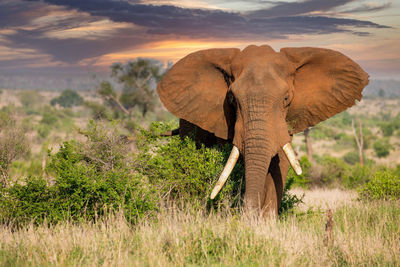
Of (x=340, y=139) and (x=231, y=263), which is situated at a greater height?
(x=231, y=263)

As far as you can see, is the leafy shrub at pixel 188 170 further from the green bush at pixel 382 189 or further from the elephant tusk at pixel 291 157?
the green bush at pixel 382 189

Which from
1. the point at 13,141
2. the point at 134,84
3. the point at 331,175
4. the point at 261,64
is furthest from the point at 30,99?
the point at 261,64

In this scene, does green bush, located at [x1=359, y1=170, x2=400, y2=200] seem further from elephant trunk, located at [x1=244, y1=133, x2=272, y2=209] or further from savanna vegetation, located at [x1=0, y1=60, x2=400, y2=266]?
elephant trunk, located at [x1=244, y1=133, x2=272, y2=209]

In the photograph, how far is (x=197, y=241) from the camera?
6.95 m

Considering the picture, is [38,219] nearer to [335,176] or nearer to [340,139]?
[335,176]

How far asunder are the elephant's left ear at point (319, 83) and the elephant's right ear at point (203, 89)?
1266 millimetres

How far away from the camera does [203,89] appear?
9.49 metres

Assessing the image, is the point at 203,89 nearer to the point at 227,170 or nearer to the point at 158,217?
the point at 227,170

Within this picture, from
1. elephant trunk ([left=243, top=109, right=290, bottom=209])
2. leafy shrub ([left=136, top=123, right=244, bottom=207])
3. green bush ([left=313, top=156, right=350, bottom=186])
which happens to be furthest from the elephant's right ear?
green bush ([left=313, top=156, right=350, bottom=186])

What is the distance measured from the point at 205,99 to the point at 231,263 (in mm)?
3871

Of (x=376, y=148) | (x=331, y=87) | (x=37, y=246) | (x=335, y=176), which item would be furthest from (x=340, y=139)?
(x=37, y=246)

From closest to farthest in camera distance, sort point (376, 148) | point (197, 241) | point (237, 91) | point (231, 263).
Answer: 1. point (231, 263)
2. point (197, 241)
3. point (237, 91)
4. point (376, 148)

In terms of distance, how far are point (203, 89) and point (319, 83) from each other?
236 centimetres

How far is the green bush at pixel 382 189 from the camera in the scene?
1280cm
